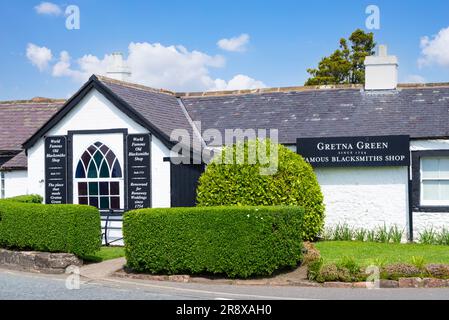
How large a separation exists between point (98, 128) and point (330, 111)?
7.16 m

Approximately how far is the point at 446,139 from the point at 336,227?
12.9ft

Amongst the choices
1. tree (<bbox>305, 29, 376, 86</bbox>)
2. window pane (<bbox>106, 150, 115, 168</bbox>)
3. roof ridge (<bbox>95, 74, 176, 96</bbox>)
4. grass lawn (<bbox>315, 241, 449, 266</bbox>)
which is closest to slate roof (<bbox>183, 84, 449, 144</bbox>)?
roof ridge (<bbox>95, 74, 176, 96</bbox>)

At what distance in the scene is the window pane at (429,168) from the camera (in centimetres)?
2073

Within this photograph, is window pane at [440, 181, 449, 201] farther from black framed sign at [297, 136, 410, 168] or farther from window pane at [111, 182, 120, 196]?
window pane at [111, 182, 120, 196]

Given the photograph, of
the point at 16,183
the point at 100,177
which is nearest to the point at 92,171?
the point at 100,177

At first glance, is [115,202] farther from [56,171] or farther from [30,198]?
[30,198]

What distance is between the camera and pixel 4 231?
17.7 m

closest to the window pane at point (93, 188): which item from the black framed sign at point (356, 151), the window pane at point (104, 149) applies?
the window pane at point (104, 149)

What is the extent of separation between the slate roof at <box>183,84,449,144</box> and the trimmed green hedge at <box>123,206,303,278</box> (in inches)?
283

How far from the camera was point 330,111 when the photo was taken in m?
23.0

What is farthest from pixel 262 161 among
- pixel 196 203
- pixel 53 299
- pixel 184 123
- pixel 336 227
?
pixel 53 299

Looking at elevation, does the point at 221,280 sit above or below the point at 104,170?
below
